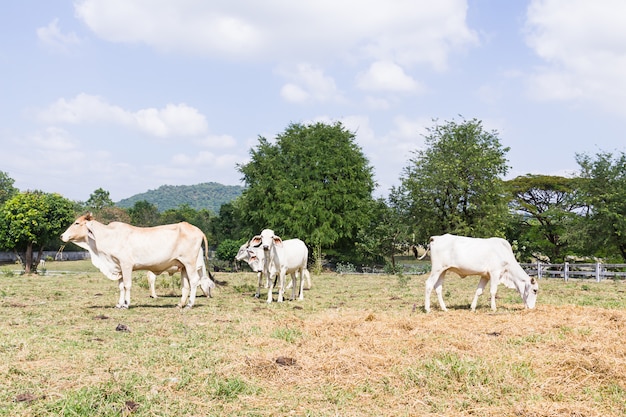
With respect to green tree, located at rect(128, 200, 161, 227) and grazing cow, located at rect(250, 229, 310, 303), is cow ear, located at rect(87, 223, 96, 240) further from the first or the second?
green tree, located at rect(128, 200, 161, 227)

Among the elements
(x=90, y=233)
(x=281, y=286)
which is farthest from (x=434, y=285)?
(x=90, y=233)

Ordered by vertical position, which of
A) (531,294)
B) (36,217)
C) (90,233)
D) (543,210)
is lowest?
(531,294)

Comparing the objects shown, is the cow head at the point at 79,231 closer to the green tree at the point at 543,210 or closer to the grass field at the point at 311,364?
the grass field at the point at 311,364

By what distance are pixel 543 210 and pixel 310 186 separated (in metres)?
18.7

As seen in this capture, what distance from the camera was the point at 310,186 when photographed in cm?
4178

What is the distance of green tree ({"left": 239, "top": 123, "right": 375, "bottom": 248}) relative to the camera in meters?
41.0

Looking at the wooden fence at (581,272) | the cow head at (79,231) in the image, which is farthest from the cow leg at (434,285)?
the wooden fence at (581,272)

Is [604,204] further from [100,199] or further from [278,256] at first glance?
[100,199]

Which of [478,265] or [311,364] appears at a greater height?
[478,265]

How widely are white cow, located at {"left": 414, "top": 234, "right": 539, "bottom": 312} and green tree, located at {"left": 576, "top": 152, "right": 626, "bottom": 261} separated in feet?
71.3

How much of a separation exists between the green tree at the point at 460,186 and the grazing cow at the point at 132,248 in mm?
23653

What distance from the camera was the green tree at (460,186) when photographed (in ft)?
116

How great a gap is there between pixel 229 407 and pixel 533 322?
7266 millimetres

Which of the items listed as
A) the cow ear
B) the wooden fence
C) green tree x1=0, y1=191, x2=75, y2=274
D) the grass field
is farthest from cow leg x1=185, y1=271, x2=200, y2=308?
green tree x1=0, y1=191, x2=75, y2=274
